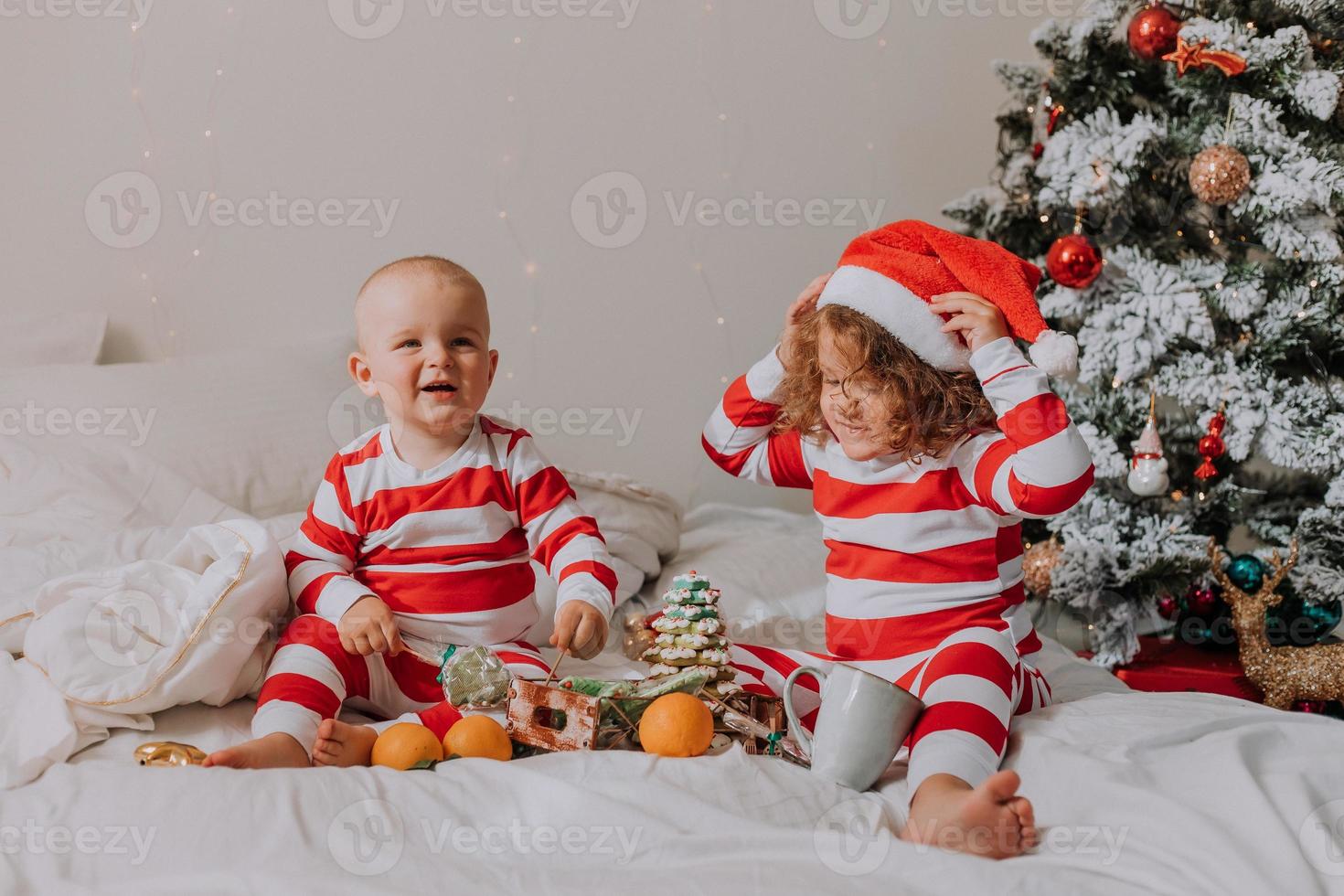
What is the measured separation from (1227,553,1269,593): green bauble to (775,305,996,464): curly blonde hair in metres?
0.90

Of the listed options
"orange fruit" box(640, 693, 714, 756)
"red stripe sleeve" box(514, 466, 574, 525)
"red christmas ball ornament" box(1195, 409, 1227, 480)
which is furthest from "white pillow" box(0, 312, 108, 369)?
"red christmas ball ornament" box(1195, 409, 1227, 480)

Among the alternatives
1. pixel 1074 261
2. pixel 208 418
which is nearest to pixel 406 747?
pixel 208 418

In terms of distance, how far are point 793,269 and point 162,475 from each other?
134cm

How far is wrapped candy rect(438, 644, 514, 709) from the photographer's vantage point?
45.7 inches

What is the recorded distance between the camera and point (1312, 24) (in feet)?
5.90

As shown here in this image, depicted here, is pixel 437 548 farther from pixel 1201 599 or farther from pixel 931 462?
pixel 1201 599

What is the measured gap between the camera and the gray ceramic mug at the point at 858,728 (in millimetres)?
1035

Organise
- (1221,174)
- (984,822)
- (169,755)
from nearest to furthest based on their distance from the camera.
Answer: (984,822)
(169,755)
(1221,174)

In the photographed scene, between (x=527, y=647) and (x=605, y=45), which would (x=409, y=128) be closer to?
(x=605, y=45)

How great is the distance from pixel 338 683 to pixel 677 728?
0.41 m

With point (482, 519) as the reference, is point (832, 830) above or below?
below

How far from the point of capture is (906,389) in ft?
3.90

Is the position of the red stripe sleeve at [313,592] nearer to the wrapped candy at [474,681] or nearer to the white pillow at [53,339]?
the wrapped candy at [474,681]

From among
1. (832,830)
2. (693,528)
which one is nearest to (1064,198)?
(693,528)
